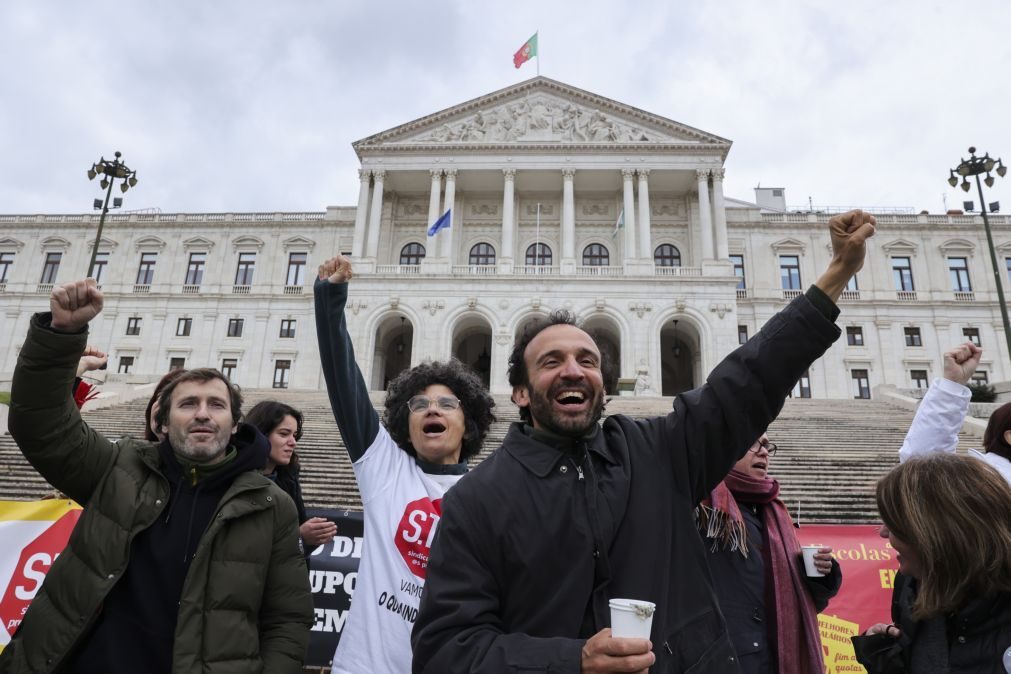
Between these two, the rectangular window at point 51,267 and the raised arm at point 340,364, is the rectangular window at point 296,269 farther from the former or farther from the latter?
the raised arm at point 340,364

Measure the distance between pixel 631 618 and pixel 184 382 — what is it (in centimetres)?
236

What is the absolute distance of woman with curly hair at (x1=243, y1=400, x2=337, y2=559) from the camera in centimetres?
360

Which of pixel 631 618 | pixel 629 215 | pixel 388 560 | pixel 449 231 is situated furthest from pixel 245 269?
pixel 631 618

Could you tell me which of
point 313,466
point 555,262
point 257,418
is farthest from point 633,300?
point 257,418

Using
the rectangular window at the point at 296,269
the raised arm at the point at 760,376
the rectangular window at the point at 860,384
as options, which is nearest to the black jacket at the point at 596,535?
the raised arm at the point at 760,376

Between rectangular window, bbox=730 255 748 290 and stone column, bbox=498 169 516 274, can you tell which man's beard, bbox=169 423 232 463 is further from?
rectangular window, bbox=730 255 748 290

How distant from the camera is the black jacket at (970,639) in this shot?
6.07ft

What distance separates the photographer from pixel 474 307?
2881cm

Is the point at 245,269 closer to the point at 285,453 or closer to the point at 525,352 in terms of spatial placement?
the point at 285,453

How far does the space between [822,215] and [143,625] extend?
40.1 m

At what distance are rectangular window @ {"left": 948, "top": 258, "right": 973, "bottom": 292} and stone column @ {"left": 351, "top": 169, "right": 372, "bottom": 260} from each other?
109 feet

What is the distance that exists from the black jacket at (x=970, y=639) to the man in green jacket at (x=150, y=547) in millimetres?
2364

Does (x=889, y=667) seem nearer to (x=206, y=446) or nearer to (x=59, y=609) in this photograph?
(x=206, y=446)

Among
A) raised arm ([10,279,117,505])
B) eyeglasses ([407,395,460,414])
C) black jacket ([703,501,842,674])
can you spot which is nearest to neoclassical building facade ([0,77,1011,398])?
eyeglasses ([407,395,460,414])
